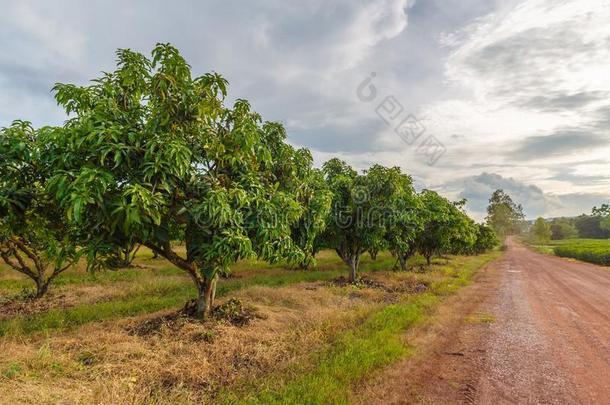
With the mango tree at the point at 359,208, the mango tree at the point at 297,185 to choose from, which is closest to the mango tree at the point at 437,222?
the mango tree at the point at 359,208

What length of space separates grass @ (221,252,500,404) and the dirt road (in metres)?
0.42

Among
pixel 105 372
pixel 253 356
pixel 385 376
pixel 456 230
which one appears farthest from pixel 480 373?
pixel 456 230

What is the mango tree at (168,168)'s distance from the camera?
6828mm

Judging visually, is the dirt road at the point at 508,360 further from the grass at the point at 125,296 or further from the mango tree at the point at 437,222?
the mango tree at the point at 437,222

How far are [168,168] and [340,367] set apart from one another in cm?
581

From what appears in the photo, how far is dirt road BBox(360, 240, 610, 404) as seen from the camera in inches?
247

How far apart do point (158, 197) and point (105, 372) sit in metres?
3.70

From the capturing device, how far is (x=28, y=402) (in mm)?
4879

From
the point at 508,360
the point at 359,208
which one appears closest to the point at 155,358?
the point at 508,360

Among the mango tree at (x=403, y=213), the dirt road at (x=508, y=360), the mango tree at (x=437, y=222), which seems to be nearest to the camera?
the dirt road at (x=508, y=360)

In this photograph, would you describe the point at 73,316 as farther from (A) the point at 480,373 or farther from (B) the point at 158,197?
(A) the point at 480,373

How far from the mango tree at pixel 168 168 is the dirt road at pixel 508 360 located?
4.32 m

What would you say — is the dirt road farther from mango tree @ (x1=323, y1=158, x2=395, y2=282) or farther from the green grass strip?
the green grass strip

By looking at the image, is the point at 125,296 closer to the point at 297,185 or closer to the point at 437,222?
the point at 297,185
